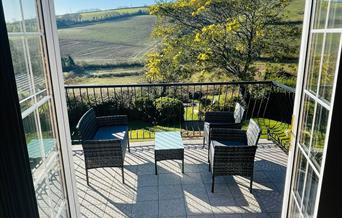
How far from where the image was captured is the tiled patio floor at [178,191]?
2748mm

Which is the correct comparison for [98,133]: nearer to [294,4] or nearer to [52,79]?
[52,79]

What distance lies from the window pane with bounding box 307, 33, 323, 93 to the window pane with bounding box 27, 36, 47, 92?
1440 mm

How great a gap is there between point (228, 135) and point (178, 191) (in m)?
0.97

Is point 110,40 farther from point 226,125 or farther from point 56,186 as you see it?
point 56,186

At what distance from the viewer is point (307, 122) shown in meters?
1.53

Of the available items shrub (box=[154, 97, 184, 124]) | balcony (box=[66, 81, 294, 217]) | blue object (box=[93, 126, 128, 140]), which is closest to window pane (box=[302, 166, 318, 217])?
balcony (box=[66, 81, 294, 217])

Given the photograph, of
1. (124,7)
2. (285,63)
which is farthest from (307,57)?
(285,63)

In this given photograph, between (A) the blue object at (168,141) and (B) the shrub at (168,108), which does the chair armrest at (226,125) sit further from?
(B) the shrub at (168,108)

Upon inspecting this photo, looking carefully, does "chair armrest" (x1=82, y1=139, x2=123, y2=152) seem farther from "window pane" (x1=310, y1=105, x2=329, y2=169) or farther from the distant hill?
the distant hill

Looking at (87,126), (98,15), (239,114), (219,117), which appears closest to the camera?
(87,126)

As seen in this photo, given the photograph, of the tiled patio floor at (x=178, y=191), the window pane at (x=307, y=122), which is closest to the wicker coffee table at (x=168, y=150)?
the tiled patio floor at (x=178, y=191)

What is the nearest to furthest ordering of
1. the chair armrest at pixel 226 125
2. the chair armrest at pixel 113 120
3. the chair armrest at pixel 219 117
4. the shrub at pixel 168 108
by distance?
1. the chair armrest at pixel 226 125
2. the chair armrest at pixel 113 120
3. the chair armrest at pixel 219 117
4. the shrub at pixel 168 108

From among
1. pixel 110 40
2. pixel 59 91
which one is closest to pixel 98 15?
pixel 110 40

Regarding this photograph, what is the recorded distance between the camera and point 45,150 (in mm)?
1398
